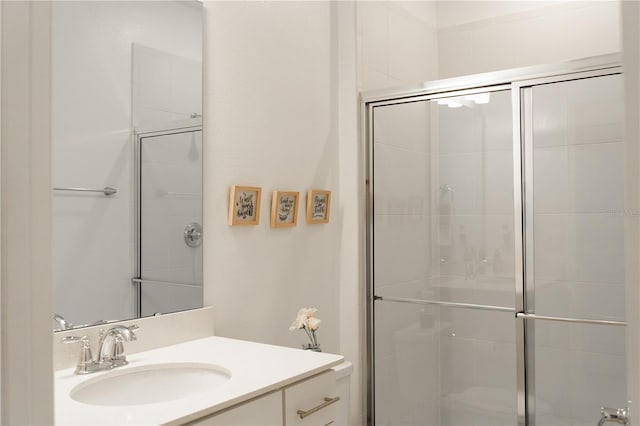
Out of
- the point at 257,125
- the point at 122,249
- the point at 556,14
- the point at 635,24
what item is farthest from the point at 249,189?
the point at 556,14

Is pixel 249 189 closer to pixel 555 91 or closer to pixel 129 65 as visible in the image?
pixel 129 65

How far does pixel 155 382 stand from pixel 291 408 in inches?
14.9

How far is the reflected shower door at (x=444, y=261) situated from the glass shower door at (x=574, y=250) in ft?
0.35

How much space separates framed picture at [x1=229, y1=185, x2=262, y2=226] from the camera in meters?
2.01

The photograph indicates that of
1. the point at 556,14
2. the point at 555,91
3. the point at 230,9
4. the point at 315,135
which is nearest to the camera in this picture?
the point at 230,9

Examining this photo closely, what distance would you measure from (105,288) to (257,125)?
0.85 m

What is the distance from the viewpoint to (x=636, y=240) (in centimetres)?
44

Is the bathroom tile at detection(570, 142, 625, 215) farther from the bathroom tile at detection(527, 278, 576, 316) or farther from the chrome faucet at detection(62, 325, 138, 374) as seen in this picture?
the chrome faucet at detection(62, 325, 138, 374)

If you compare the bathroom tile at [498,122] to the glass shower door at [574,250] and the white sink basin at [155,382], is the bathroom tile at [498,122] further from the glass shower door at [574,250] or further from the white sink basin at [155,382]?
the white sink basin at [155,382]

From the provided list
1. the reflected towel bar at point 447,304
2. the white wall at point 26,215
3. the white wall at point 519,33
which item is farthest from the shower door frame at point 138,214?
the white wall at point 519,33

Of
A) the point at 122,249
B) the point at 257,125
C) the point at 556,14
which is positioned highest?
the point at 556,14

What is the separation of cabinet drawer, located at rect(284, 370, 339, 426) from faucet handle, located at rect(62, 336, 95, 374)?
20.4 inches

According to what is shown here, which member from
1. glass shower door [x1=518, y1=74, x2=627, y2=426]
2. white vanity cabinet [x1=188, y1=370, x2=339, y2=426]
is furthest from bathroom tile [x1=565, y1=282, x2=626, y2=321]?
white vanity cabinet [x1=188, y1=370, x2=339, y2=426]

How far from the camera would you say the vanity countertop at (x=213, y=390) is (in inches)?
43.8
